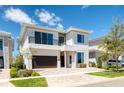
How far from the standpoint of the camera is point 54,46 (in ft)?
70.9

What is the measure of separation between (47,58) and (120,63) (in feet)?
44.6

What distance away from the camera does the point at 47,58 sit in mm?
21781

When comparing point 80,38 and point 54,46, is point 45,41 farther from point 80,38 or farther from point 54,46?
point 80,38

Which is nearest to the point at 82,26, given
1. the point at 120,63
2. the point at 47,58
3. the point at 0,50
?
the point at 47,58

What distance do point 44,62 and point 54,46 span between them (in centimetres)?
263

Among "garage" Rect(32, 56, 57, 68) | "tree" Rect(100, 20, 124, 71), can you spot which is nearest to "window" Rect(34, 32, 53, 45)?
"garage" Rect(32, 56, 57, 68)

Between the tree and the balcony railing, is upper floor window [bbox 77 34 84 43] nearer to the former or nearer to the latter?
the balcony railing

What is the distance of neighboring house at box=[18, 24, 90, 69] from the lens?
20.2 meters

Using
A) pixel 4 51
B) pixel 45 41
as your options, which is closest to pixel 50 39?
pixel 45 41

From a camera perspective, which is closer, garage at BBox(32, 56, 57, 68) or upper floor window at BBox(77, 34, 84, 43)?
garage at BBox(32, 56, 57, 68)

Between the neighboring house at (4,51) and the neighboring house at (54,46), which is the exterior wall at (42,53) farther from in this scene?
the neighboring house at (4,51)

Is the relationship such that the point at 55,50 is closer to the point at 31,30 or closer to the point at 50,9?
the point at 31,30

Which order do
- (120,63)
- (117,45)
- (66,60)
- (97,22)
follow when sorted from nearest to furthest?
(117,45), (97,22), (66,60), (120,63)

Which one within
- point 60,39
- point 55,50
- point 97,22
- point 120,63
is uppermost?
point 97,22
